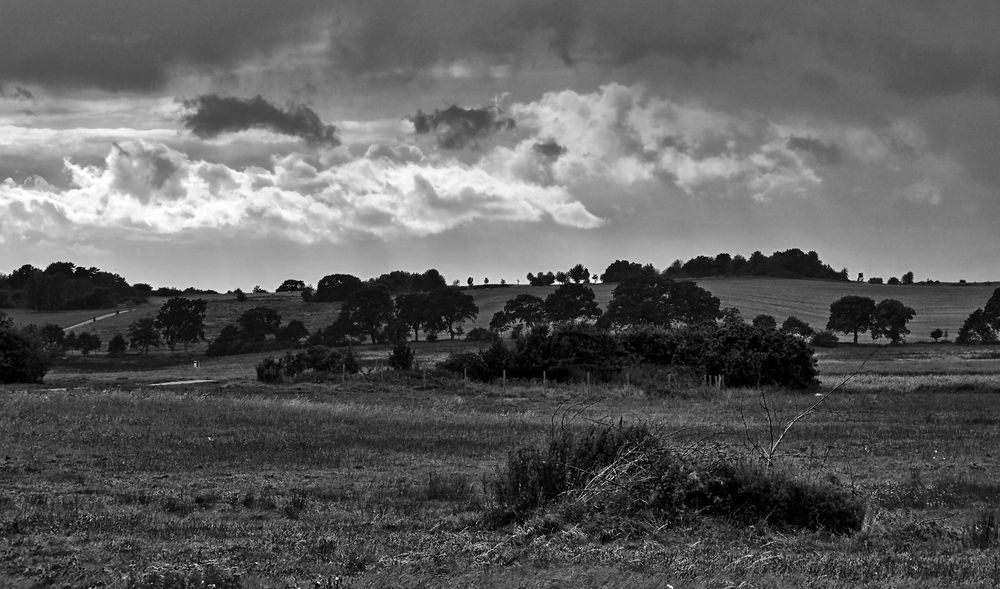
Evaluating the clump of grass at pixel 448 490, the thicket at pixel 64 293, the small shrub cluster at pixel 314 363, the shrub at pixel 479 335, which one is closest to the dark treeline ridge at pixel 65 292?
the thicket at pixel 64 293

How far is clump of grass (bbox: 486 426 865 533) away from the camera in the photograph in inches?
476

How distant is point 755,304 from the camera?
13325cm

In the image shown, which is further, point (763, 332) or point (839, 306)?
point (839, 306)

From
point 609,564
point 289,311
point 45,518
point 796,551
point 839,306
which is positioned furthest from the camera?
point 289,311

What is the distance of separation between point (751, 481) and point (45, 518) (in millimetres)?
10007

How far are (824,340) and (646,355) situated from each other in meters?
50.1

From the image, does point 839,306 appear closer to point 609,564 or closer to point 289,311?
point 289,311

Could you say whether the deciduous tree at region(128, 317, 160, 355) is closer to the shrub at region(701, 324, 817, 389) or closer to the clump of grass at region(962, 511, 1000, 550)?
the shrub at region(701, 324, 817, 389)

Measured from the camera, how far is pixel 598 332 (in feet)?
227

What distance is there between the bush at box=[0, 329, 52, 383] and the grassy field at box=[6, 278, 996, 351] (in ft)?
225

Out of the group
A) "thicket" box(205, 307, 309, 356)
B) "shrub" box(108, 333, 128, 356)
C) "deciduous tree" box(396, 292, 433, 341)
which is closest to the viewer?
"shrub" box(108, 333, 128, 356)

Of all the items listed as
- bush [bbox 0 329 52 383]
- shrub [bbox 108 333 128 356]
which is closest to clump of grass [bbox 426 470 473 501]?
bush [bbox 0 329 52 383]

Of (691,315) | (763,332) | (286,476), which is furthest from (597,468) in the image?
(691,315)

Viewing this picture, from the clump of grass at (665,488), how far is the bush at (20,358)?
4991 cm
